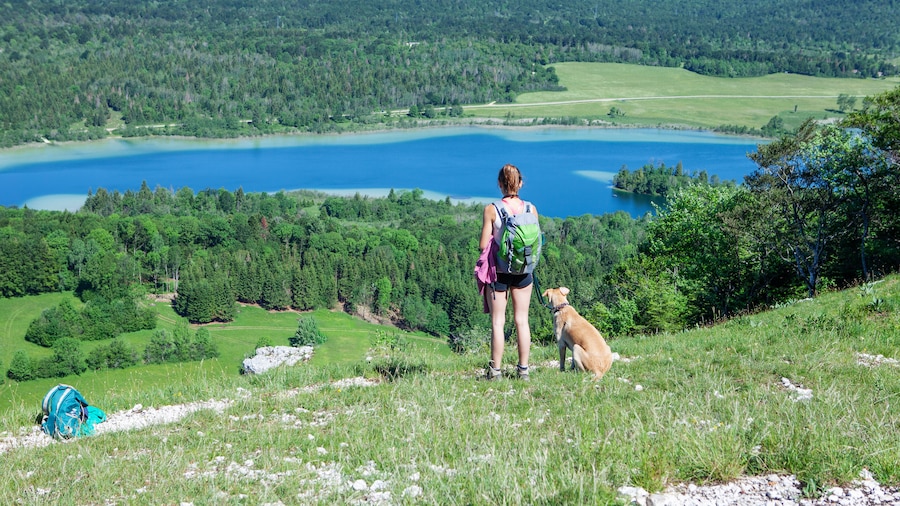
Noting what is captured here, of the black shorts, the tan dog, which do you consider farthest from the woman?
the tan dog

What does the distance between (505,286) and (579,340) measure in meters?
1.00

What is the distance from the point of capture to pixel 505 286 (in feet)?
21.4

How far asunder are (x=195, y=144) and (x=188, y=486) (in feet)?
505

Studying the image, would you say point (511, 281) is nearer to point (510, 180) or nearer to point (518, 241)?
point (518, 241)

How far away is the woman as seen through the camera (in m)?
Answer: 6.30

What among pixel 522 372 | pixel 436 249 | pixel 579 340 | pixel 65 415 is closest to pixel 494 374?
pixel 522 372

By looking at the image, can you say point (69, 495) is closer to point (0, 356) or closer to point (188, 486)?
point (188, 486)

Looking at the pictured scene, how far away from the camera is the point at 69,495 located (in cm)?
438

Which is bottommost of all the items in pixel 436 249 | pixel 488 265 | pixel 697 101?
pixel 436 249

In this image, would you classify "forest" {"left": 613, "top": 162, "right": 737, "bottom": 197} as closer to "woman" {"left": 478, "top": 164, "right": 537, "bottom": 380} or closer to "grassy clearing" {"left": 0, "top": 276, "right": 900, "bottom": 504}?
"grassy clearing" {"left": 0, "top": 276, "right": 900, "bottom": 504}

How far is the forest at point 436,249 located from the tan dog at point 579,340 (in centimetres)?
970

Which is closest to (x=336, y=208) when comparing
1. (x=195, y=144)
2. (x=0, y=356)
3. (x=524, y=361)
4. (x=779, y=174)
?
(x=0, y=356)

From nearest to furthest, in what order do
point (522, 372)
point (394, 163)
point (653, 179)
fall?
point (522, 372) < point (653, 179) < point (394, 163)

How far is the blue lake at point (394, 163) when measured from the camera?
102 meters
